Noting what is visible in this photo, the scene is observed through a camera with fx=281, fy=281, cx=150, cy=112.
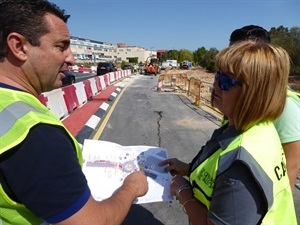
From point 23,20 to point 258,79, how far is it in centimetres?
110

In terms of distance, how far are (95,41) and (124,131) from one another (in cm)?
15271

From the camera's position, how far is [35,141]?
960 millimetres

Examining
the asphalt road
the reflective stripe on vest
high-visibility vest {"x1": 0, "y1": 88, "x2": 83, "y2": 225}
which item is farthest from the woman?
the asphalt road

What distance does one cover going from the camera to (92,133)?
22.4 feet

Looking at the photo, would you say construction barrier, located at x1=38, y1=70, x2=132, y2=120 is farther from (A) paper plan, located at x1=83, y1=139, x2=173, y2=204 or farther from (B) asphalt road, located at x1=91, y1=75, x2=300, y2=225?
(A) paper plan, located at x1=83, y1=139, x2=173, y2=204

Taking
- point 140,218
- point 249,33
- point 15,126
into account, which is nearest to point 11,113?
point 15,126

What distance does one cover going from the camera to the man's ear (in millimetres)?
1156

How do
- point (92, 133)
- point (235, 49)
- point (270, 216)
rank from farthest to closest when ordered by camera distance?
point (92, 133) < point (235, 49) < point (270, 216)

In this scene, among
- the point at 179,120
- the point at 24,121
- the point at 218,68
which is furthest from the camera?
the point at 179,120

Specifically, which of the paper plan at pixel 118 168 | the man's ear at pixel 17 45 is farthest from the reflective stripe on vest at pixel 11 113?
the paper plan at pixel 118 168

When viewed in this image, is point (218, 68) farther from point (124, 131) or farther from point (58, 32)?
point (124, 131)

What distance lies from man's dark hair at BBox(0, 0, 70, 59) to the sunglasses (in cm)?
91

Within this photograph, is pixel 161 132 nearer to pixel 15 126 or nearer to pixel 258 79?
pixel 258 79

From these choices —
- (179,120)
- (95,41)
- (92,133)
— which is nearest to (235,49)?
(92,133)
